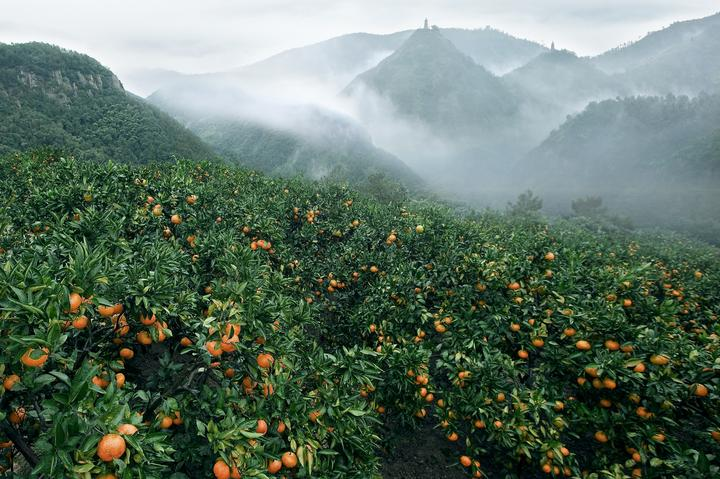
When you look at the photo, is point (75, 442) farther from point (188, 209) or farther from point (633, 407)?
point (633, 407)

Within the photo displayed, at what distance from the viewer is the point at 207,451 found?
2607 millimetres

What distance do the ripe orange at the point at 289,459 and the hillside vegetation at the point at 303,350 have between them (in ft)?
0.04

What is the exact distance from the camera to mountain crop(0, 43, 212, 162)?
5294 centimetres

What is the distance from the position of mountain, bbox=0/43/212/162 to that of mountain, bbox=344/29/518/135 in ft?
386

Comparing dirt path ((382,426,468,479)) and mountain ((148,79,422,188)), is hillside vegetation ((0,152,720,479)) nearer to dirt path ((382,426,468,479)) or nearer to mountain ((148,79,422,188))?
dirt path ((382,426,468,479))

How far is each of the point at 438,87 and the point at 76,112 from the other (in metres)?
145

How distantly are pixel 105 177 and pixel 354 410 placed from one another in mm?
6170

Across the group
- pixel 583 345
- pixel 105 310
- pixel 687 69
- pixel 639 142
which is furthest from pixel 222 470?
pixel 687 69

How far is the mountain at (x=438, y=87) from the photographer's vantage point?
161125mm

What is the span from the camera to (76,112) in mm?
64875

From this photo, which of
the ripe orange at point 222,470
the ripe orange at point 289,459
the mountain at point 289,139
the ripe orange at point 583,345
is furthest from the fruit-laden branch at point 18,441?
the mountain at point 289,139

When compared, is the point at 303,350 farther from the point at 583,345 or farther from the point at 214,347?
the point at 583,345

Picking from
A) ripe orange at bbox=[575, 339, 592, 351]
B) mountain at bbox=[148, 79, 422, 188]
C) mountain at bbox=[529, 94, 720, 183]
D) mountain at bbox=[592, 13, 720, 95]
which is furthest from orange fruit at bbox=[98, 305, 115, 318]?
mountain at bbox=[592, 13, 720, 95]

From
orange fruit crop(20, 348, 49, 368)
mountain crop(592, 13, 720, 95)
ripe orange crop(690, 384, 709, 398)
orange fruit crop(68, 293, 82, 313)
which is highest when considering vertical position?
mountain crop(592, 13, 720, 95)
